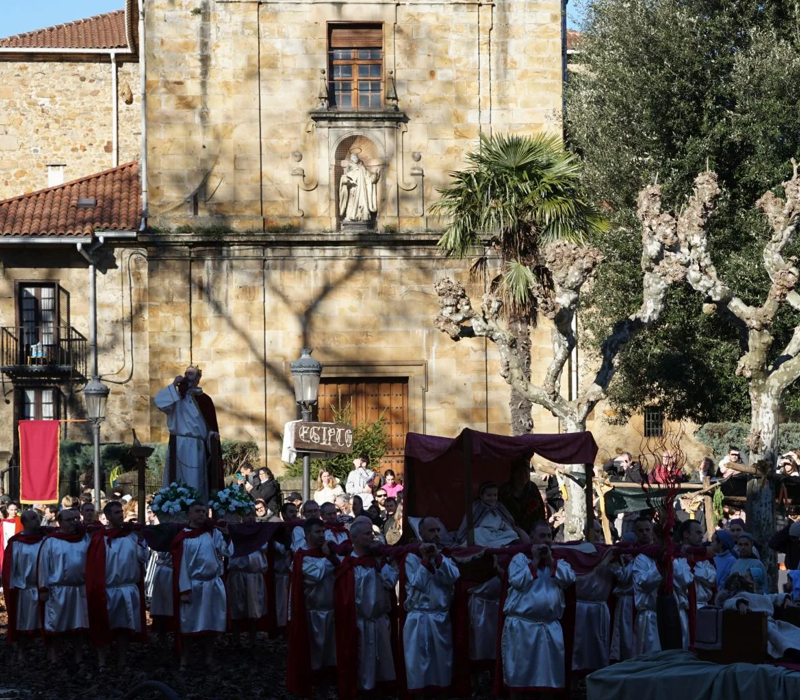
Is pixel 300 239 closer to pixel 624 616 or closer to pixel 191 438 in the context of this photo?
pixel 191 438

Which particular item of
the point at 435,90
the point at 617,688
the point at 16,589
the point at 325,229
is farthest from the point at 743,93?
the point at 617,688

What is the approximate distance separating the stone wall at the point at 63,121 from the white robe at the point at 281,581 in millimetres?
24761

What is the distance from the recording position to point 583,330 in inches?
1244

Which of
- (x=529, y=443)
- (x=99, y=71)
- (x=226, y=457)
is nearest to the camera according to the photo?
(x=529, y=443)

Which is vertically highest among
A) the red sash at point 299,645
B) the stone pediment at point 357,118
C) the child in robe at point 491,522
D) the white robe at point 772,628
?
the stone pediment at point 357,118

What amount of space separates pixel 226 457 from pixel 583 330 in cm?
796

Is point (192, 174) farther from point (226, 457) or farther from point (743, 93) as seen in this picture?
point (743, 93)

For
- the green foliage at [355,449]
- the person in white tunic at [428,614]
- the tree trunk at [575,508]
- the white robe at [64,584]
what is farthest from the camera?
the green foliage at [355,449]

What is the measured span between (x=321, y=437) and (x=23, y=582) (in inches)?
142

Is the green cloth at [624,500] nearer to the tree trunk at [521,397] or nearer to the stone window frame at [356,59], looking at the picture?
the tree trunk at [521,397]

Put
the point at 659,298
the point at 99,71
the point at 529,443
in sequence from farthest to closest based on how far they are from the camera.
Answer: the point at 99,71 → the point at 659,298 → the point at 529,443

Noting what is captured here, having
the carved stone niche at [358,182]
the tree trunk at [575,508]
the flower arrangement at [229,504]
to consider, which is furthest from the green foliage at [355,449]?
the flower arrangement at [229,504]

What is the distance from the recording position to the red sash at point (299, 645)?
541 inches

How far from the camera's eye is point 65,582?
620 inches
